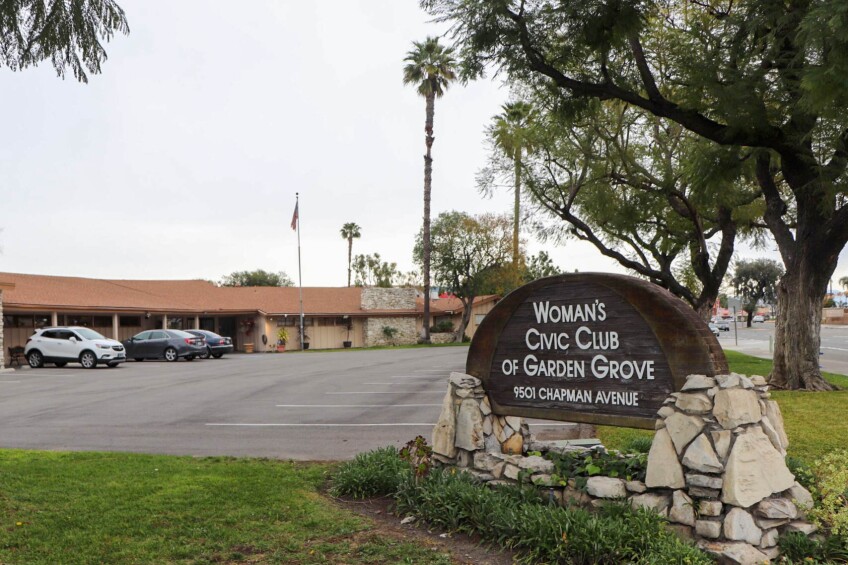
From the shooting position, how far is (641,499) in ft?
16.8

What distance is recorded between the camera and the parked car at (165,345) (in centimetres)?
3133

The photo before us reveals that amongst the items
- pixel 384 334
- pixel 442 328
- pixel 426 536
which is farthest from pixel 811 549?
pixel 442 328

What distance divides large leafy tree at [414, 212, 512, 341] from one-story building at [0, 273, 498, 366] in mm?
2385

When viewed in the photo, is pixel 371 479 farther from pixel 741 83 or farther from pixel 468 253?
pixel 468 253

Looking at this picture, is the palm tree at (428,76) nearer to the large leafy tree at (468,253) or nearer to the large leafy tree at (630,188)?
the large leafy tree at (468,253)

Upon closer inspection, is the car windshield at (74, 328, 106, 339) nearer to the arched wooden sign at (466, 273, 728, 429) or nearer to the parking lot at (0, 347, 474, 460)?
the parking lot at (0, 347, 474, 460)

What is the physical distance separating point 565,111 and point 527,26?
92.9 inches

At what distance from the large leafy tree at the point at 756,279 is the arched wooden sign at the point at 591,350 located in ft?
322

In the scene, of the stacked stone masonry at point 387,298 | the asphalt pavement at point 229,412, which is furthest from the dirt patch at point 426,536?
the stacked stone masonry at point 387,298

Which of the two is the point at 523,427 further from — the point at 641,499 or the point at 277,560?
the point at 277,560

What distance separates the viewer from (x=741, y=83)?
1106cm

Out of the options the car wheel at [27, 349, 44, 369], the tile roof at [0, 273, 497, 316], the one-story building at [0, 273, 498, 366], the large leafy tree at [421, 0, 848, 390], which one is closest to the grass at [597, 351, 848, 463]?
the large leafy tree at [421, 0, 848, 390]

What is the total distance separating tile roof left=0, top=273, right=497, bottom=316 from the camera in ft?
109

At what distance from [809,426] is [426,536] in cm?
711
